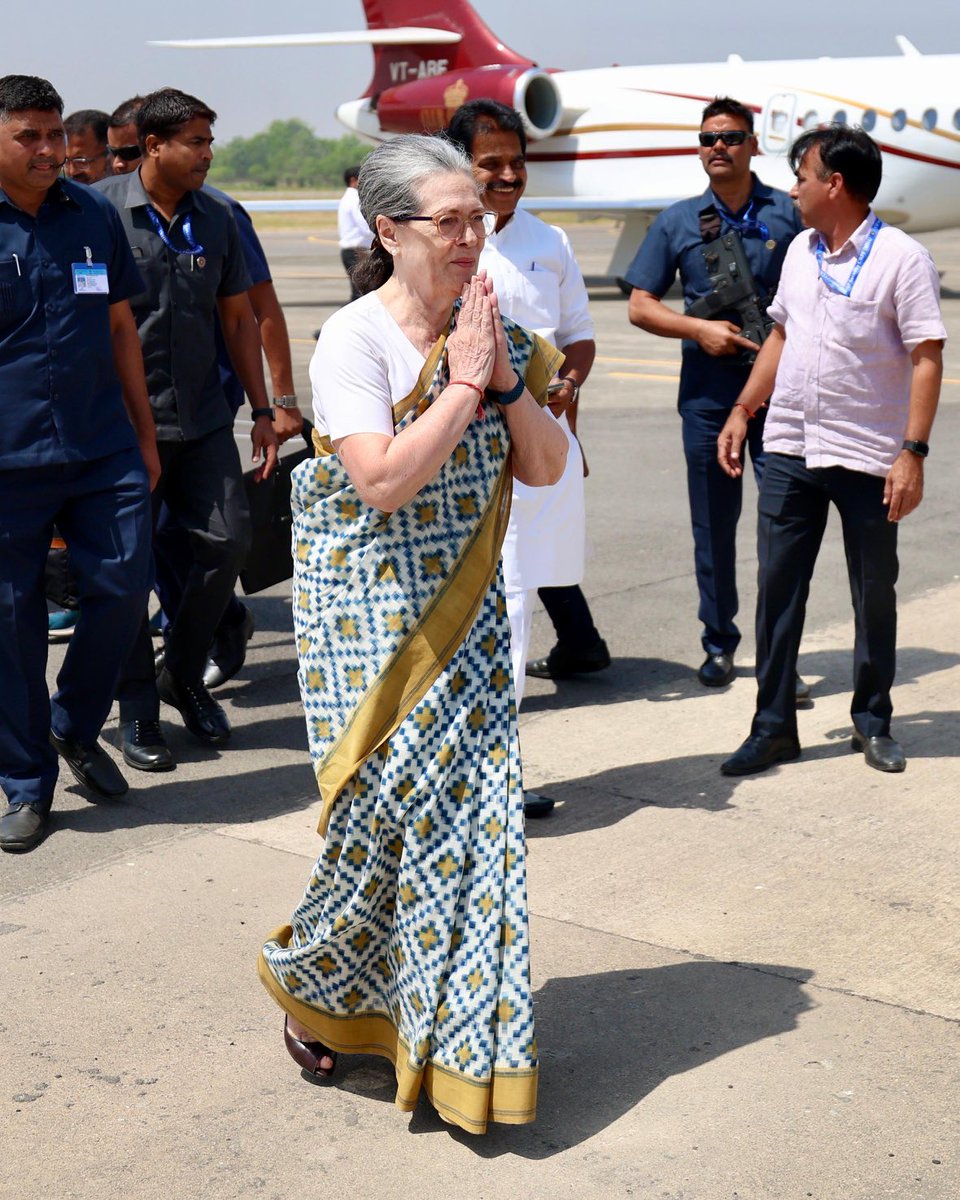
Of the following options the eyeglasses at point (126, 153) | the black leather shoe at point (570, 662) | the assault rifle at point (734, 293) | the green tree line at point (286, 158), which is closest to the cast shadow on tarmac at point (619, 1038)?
the black leather shoe at point (570, 662)

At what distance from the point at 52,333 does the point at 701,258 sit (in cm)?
262

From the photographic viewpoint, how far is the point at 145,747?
5.30m

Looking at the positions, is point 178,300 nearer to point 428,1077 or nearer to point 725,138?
point 725,138

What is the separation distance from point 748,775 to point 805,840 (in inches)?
24.1

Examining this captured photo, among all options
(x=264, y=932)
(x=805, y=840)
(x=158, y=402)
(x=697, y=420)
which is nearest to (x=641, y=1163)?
(x=264, y=932)

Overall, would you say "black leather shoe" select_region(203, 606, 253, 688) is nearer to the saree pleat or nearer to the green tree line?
the saree pleat

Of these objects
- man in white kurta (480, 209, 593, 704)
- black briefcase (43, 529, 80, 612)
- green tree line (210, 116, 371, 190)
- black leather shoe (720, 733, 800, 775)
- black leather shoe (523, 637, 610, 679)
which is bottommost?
green tree line (210, 116, 371, 190)

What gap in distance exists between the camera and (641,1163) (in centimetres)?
292

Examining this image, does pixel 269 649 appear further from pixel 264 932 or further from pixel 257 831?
pixel 264 932

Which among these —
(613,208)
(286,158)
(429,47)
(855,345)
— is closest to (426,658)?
(855,345)

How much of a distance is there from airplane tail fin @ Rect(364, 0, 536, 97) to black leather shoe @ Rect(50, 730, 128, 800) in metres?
27.2

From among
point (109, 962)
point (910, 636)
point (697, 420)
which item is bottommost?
point (910, 636)

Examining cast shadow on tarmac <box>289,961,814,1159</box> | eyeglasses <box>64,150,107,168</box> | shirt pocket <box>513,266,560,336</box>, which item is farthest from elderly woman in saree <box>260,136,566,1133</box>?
eyeglasses <box>64,150,107,168</box>

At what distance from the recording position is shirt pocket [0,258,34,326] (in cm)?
440
